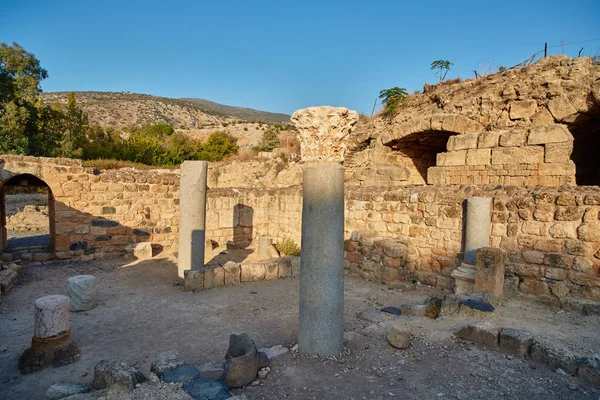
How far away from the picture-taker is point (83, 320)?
18.2 feet

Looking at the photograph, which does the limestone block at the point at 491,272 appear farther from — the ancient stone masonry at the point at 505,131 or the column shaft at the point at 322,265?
the ancient stone masonry at the point at 505,131

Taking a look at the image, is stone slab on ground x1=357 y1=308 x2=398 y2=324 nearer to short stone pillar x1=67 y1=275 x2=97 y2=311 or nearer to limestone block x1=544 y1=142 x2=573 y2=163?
short stone pillar x1=67 y1=275 x2=97 y2=311

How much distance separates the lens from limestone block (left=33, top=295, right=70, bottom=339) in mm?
4219

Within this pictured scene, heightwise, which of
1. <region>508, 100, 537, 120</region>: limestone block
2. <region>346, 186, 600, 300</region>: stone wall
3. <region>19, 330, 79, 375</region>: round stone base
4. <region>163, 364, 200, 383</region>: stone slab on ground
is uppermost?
<region>508, 100, 537, 120</region>: limestone block

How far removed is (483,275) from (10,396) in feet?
20.6

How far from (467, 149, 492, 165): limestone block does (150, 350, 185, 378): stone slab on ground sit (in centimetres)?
900

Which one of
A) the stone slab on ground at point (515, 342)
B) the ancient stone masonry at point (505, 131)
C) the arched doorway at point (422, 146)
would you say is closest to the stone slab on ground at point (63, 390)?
the stone slab on ground at point (515, 342)

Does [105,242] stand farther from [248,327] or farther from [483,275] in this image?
[483,275]

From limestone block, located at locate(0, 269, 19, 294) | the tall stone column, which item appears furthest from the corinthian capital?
limestone block, located at locate(0, 269, 19, 294)

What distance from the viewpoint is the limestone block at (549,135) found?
27.9ft

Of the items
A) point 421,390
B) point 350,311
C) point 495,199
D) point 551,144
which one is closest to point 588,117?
point 551,144

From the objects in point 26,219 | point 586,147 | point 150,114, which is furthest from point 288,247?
point 150,114

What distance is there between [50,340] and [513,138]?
10290mm

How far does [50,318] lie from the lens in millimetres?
4258
